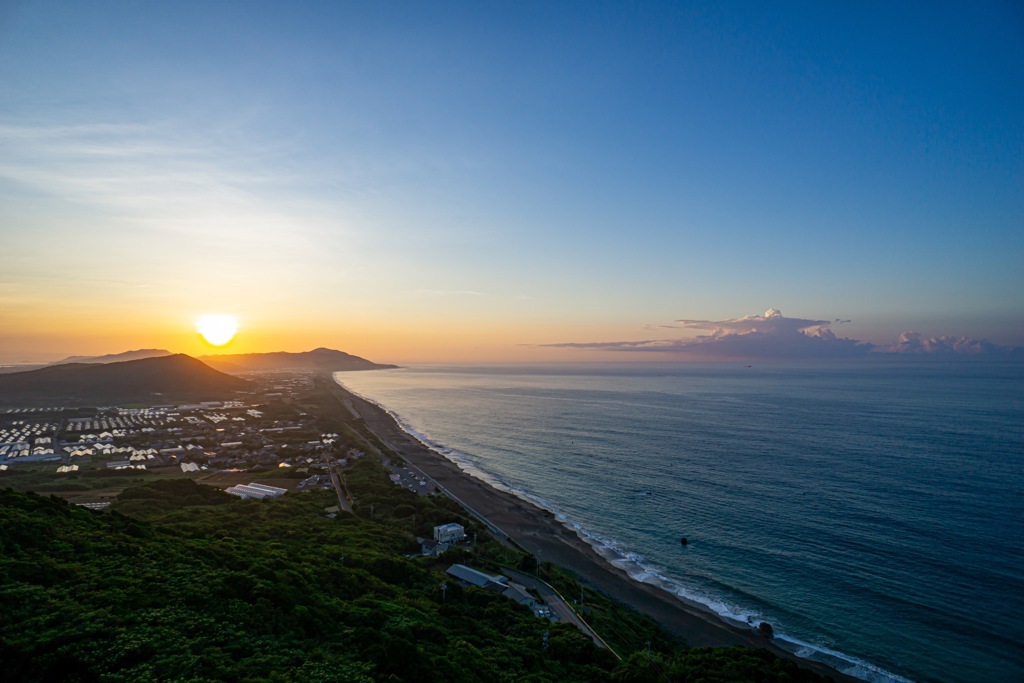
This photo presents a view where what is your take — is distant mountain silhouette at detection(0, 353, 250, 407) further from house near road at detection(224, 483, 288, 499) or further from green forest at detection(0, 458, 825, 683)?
green forest at detection(0, 458, 825, 683)

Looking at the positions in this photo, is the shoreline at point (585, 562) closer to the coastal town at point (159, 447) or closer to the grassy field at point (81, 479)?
the coastal town at point (159, 447)

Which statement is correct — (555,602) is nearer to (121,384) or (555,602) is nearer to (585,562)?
(585,562)

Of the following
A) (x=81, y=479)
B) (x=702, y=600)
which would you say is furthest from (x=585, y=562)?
(x=81, y=479)

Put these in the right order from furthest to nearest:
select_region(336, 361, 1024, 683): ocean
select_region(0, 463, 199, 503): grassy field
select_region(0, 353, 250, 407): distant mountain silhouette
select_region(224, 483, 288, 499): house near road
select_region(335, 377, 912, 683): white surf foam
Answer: select_region(0, 353, 250, 407): distant mountain silhouette < select_region(0, 463, 199, 503): grassy field < select_region(224, 483, 288, 499): house near road < select_region(336, 361, 1024, 683): ocean < select_region(335, 377, 912, 683): white surf foam

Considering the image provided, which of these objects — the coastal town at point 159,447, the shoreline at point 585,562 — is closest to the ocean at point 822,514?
the shoreline at point 585,562

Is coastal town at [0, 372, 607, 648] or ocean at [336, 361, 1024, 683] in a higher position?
coastal town at [0, 372, 607, 648]

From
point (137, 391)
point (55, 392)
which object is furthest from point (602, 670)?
point (55, 392)

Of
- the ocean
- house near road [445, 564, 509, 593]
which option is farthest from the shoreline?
house near road [445, 564, 509, 593]
